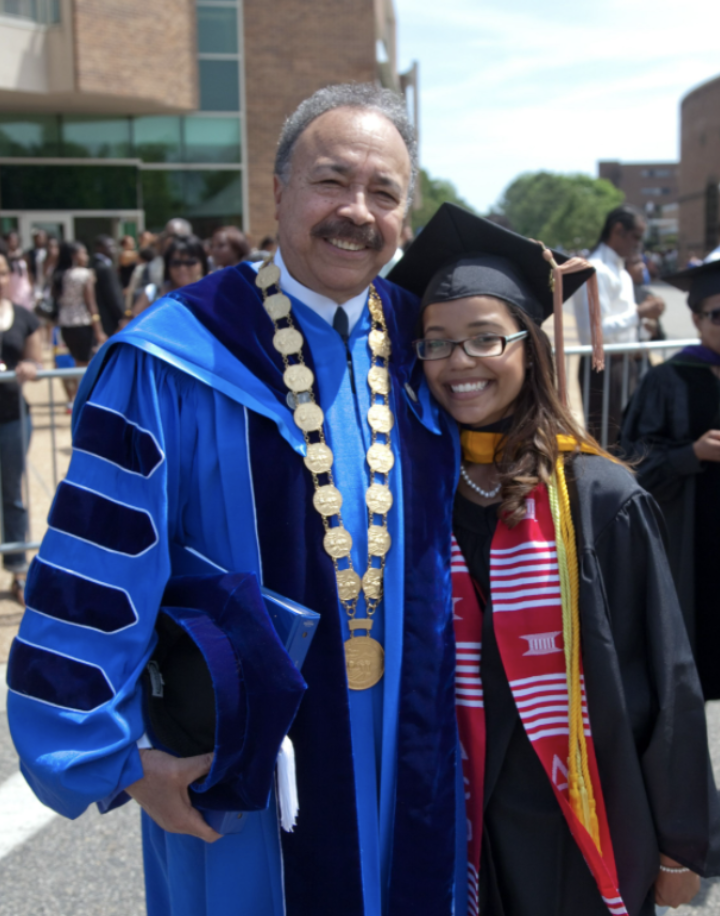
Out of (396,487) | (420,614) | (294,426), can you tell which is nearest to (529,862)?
(420,614)

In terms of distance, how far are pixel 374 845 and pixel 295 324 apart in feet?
3.74

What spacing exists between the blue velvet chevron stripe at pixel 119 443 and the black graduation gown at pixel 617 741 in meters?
0.78

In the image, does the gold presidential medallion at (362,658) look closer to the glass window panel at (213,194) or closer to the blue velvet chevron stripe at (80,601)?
the blue velvet chevron stripe at (80,601)

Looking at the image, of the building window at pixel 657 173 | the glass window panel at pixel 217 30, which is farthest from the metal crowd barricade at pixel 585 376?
the building window at pixel 657 173

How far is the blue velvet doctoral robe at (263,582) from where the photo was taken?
1.62m

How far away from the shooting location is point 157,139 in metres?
20.0

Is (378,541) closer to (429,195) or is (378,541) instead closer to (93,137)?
(93,137)

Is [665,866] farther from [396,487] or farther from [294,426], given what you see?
[294,426]

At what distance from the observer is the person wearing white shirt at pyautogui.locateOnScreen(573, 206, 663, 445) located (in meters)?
5.93

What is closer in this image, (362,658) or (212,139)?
(362,658)

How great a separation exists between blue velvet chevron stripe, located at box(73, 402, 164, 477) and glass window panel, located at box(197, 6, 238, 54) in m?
21.0

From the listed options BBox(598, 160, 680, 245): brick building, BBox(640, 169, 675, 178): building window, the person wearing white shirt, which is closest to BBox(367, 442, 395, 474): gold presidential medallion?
the person wearing white shirt

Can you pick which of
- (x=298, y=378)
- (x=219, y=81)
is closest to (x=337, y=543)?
(x=298, y=378)

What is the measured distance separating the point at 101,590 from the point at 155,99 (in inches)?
755
